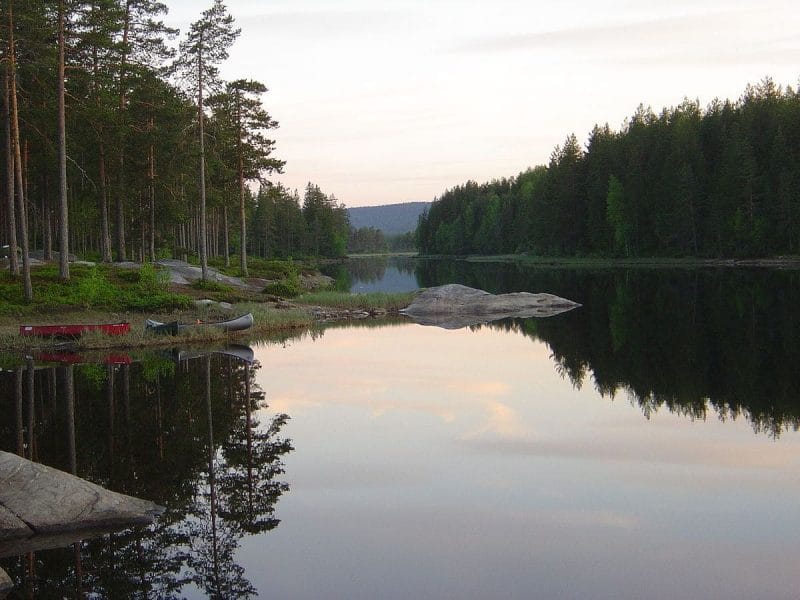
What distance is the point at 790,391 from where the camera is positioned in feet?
60.8

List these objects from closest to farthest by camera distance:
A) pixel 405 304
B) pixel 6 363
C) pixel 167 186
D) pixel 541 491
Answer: pixel 541 491 → pixel 6 363 → pixel 405 304 → pixel 167 186

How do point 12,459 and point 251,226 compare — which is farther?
point 251,226

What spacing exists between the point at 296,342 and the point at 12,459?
65.2ft

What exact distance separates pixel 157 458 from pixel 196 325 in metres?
17.2

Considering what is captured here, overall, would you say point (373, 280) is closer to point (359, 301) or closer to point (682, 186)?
point (682, 186)

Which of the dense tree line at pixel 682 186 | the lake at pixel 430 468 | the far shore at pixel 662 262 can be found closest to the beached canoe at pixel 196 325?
the lake at pixel 430 468

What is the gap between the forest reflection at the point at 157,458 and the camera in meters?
9.22

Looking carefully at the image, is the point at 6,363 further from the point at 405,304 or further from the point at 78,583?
the point at 405,304

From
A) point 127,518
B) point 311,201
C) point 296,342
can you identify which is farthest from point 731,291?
point 311,201

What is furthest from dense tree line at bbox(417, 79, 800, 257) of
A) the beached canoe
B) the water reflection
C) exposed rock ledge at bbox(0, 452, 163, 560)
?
exposed rock ledge at bbox(0, 452, 163, 560)

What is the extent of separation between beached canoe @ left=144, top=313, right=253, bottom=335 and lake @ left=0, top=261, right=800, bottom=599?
3.02 metres

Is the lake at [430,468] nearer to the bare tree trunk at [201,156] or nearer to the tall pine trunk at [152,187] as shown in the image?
the bare tree trunk at [201,156]

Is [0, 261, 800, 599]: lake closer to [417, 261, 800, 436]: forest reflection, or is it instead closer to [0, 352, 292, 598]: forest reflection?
[0, 352, 292, 598]: forest reflection

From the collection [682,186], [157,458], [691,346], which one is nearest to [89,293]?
[157,458]
